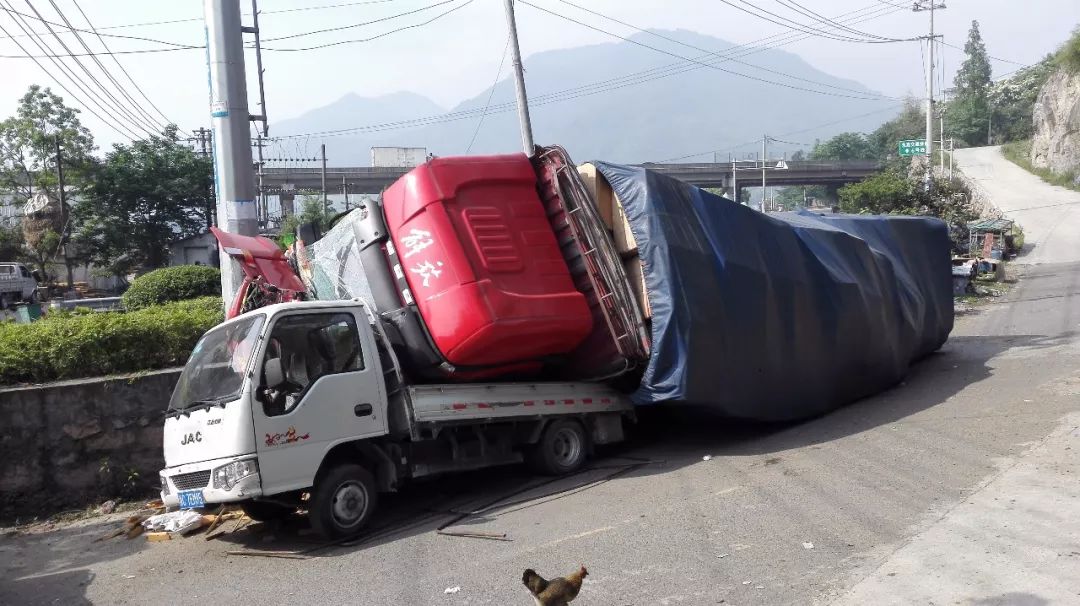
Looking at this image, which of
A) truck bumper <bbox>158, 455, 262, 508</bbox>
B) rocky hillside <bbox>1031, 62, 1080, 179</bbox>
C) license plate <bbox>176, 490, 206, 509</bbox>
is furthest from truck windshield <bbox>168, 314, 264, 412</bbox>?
rocky hillside <bbox>1031, 62, 1080, 179</bbox>

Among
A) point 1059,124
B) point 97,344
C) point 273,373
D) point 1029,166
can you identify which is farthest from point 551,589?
point 1029,166

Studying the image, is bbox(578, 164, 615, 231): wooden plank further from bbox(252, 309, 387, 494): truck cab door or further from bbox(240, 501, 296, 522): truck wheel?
bbox(240, 501, 296, 522): truck wheel

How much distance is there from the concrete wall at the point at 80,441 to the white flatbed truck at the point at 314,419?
209 centimetres

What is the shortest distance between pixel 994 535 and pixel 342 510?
4.79 meters

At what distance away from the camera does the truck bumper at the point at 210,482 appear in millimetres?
6555

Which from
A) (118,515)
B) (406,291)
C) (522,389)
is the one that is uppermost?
(406,291)

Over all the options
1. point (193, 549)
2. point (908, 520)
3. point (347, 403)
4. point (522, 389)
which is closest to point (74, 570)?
point (193, 549)

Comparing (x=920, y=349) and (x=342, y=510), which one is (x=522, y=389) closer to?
(x=342, y=510)

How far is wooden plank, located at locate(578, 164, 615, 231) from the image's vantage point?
920 cm

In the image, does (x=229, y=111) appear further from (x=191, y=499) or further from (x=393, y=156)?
(x=393, y=156)

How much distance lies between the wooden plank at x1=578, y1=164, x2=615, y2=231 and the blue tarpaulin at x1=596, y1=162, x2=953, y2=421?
14 centimetres

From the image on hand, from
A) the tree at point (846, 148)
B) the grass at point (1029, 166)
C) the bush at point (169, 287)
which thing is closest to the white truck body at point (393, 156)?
the bush at point (169, 287)

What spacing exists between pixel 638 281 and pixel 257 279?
152 inches

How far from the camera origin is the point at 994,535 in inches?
219
